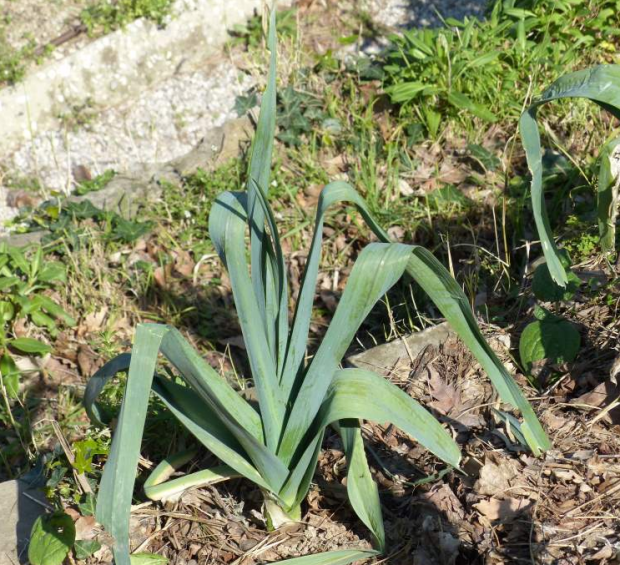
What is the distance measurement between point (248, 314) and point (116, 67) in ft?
11.0

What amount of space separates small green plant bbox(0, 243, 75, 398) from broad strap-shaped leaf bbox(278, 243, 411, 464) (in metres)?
1.96

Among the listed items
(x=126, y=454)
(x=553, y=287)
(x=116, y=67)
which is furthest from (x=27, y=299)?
(x=553, y=287)

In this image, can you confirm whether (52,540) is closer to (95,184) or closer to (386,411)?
(386,411)

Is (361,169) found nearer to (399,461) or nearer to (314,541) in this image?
(399,461)

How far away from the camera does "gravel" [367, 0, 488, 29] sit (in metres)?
4.89

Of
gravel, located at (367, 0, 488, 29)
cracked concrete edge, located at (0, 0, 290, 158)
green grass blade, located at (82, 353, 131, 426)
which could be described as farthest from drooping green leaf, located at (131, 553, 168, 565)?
gravel, located at (367, 0, 488, 29)

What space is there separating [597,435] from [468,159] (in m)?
2.03

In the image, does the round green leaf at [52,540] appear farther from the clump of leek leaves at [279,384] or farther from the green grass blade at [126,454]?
the green grass blade at [126,454]

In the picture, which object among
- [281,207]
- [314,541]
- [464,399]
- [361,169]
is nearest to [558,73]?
[361,169]

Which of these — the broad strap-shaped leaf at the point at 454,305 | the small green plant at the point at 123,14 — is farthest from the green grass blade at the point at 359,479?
the small green plant at the point at 123,14

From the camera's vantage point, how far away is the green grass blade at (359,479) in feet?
6.03

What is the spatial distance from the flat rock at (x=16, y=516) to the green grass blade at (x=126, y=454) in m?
0.84

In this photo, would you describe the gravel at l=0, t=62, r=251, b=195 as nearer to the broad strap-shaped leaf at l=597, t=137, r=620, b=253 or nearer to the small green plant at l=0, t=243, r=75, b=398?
the small green plant at l=0, t=243, r=75, b=398

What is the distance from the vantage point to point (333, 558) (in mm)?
1938
